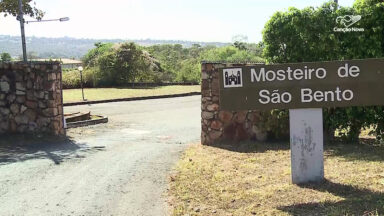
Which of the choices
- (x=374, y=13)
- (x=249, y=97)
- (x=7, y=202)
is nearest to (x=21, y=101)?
(x=7, y=202)

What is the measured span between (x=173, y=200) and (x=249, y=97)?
1.74 m

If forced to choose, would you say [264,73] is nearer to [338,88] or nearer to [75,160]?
[338,88]

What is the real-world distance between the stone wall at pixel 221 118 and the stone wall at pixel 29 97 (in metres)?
4.29

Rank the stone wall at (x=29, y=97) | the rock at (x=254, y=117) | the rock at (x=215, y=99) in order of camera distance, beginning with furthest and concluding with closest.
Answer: the stone wall at (x=29, y=97)
the rock at (x=215, y=99)
the rock at (x=254, y=117)

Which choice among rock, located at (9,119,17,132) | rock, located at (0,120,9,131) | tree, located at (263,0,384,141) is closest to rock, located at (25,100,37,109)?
rock, located at (9,119,17,132)

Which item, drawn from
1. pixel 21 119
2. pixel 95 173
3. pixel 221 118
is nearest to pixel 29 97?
pixel 21 119

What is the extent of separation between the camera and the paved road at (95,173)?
19.9ft

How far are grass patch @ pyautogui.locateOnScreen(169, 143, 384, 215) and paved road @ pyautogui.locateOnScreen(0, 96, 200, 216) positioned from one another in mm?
Result: 451

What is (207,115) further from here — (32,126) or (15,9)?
(15,9)

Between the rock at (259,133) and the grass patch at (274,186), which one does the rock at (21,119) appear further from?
the rock at (259,133)

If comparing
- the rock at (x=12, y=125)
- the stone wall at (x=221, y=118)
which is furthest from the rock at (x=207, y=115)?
the rock at (x=12, y=125)

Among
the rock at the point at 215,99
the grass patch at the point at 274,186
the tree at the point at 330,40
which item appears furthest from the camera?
the rock at the point at 215,99

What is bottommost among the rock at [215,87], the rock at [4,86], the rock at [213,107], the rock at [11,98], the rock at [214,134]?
the rock at [214,134]

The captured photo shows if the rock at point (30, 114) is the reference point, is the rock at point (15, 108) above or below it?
above
